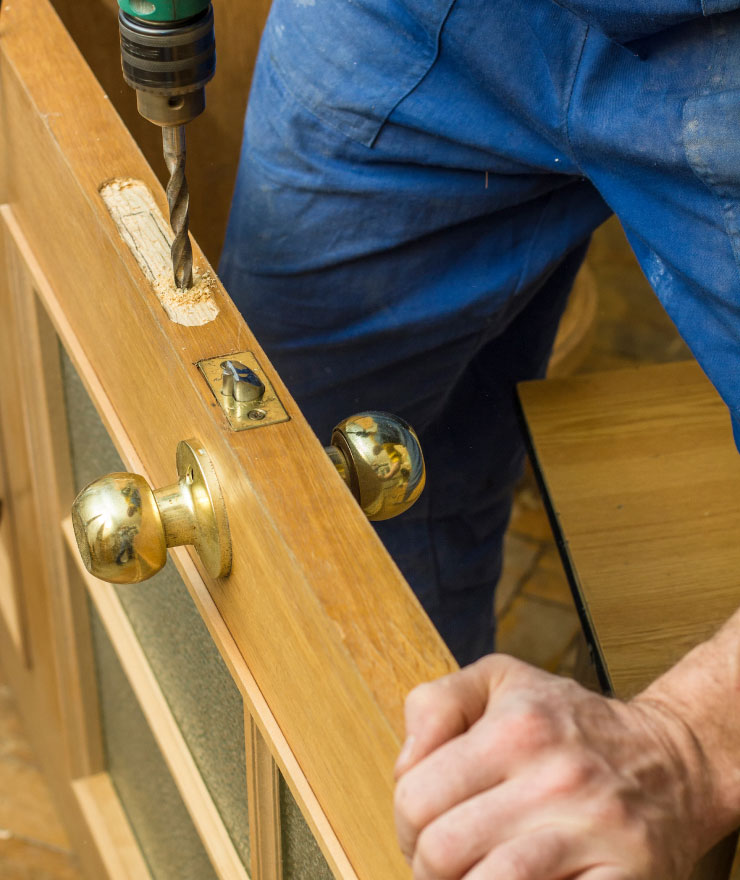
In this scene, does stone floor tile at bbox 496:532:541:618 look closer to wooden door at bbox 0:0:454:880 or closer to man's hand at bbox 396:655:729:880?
wooden door at bbox 0:0:454:880

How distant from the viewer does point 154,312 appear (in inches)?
18.5

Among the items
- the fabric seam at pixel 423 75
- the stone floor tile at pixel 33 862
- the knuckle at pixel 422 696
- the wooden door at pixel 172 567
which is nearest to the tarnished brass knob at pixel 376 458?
the wooden door at pixel 172 567

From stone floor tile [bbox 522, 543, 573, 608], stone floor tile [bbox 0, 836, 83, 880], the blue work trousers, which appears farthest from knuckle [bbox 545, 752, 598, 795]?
stone floor tile [bbox 522, 543, 573, 608]

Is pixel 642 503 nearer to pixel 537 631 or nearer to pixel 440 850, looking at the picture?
pixel 440 850

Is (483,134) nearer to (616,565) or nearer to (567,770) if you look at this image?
(616,565)

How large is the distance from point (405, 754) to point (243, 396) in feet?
0.53

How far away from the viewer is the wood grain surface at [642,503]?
0.67 metres

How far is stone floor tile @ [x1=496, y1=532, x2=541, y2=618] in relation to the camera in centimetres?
151

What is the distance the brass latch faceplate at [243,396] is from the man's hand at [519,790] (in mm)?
134

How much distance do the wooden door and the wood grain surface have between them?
197 mm

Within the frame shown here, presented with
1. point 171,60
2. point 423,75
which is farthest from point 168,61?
point 423,75

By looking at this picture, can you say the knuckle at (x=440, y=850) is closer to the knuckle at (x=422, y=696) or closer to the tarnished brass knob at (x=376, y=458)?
the knuckle at (x=422, y=696)

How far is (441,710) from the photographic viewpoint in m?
0.34

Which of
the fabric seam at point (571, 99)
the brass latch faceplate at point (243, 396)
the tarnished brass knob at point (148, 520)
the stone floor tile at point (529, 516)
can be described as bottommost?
the stone floor tile at point (529, 516)
